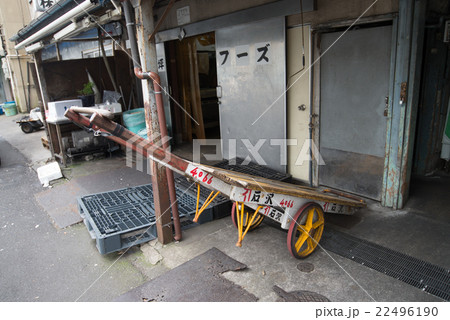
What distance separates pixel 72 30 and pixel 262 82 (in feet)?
11.0

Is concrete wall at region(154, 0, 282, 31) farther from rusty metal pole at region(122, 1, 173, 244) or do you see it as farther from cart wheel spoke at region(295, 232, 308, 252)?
cart wheel spoke at region(295, 232, 308, 252)

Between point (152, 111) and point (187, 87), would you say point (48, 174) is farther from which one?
point (152, 111)

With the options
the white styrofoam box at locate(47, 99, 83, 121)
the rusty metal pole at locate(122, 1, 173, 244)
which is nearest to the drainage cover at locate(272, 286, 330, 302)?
the rusty metal pole at locate(122, 1, 173, 244)

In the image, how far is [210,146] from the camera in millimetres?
8555

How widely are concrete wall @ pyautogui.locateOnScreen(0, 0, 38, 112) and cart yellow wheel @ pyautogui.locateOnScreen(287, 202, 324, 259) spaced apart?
19.8 metres

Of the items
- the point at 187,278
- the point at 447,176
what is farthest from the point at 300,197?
the point at 447,176

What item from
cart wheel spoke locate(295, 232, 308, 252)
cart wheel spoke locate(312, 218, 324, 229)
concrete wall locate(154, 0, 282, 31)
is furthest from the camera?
concrete wall locate(154, 0, 282, 31)

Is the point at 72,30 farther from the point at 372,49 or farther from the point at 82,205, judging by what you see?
the point at 372,49

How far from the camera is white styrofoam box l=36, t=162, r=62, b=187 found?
6.84 meters

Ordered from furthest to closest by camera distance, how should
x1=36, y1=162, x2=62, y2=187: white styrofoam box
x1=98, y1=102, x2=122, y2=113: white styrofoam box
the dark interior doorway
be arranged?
the dark interior doorway < x1=98, y1=102, x2=122, y2=113: white styrofoam box < x1=36, y1=162, x2=62, y2=187: white styrofoam box

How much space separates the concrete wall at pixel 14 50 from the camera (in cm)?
1811

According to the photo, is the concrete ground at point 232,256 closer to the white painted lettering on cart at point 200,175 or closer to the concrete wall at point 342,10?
the white painted lettering on cart at point 200,175

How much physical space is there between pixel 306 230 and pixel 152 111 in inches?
88.5

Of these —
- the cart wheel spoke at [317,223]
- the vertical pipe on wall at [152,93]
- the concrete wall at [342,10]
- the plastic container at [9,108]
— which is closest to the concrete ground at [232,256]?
the cart wheel spoke at [317,223]
